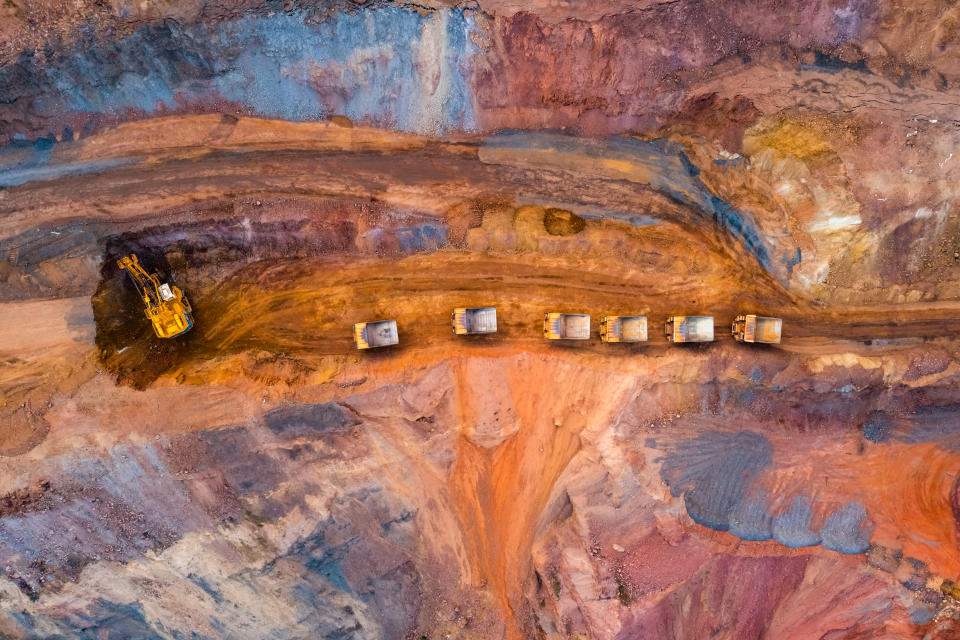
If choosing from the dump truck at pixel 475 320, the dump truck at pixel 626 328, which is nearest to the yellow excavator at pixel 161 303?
the dump truck at pixel 475 320

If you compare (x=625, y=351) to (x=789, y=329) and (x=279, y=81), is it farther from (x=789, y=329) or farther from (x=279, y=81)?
(x=279, y=81)

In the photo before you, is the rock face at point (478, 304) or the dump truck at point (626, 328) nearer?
the rock face at point (478, 304)

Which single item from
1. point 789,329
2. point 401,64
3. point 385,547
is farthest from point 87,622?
point 789,329

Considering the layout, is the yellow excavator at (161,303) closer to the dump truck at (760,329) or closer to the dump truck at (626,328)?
the dump truck at (626,328)

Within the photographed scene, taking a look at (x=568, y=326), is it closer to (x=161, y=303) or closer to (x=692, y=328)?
(x=692, y=328)

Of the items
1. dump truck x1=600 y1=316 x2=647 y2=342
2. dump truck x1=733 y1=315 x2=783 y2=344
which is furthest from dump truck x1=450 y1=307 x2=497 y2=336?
dump truck x1=733 y1=315 x2=783 y2=344
